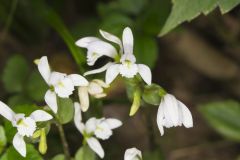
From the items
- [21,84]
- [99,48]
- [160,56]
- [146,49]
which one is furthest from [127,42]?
[160,56]

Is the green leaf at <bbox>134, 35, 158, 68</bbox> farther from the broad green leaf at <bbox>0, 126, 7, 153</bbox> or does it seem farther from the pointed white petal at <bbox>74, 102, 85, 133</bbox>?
the broad green leaf at <bbox>0, 126, 7, 153</bbox>

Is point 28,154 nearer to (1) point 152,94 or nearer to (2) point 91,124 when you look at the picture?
(2) point 91,124

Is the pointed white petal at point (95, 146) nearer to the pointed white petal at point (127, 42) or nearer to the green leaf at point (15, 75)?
the pointed white petal at point (127, 42)

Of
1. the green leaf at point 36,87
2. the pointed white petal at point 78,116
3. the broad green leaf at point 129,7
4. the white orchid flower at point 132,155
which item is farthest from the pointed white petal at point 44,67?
the broad green leaf at point 129,7

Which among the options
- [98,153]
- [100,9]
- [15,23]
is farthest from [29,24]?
[98,153]

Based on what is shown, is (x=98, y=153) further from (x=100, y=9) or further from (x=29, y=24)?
(x=29, y=24)

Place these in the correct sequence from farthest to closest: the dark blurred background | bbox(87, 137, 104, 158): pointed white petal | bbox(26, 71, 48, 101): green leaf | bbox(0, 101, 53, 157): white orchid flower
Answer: the dark blurred background → bbox(26, 71, 48, 101): green leaf → bbox(87, 137, 104, 158): pointed white petal → bbox(0, 101, 53, 157): white orchid flower

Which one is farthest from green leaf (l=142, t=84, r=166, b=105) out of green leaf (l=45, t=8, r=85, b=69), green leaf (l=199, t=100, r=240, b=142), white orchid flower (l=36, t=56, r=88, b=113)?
green leaf (l=199, t=100, r=240, b=142)
